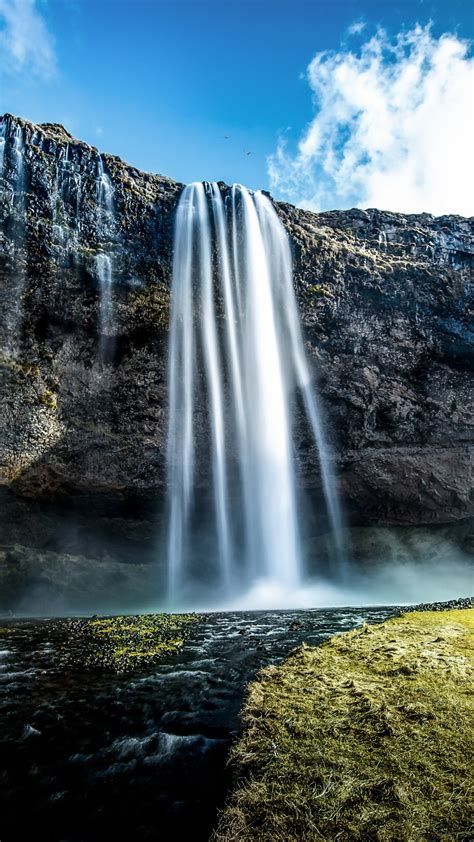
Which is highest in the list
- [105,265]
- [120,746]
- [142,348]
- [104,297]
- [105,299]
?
[105,265]

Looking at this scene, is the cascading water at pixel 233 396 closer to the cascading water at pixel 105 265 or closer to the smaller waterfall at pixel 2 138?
the cascading water at pixel 105 265

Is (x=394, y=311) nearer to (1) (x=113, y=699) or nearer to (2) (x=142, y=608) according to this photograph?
(2) (x=142, y=608)

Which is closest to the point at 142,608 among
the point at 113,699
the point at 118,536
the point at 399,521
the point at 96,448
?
the point at 118,536

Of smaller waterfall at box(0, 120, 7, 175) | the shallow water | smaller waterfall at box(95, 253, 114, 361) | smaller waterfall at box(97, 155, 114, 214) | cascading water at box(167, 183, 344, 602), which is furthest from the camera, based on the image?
cascading water at box(167, 183, 344, 602)

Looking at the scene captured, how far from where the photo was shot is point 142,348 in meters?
25.7

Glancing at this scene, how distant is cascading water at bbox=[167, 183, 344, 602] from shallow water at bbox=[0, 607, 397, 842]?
16.0m

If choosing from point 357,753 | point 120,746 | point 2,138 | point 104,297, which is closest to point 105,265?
point 104,297

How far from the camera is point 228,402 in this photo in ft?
86.8

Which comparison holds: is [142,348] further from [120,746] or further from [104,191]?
[120,746]

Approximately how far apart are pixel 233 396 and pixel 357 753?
2253cm

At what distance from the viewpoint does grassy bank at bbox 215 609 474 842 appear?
3.52 m

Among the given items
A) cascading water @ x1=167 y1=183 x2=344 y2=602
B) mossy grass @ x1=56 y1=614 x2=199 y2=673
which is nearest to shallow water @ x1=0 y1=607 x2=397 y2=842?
mossy grass @ x1=56 y1=614 x2=199 y2=673

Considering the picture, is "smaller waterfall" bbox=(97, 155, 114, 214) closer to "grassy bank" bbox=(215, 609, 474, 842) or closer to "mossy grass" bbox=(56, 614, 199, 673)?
"mossy grass" bbox=(56, 614, 199, 673)

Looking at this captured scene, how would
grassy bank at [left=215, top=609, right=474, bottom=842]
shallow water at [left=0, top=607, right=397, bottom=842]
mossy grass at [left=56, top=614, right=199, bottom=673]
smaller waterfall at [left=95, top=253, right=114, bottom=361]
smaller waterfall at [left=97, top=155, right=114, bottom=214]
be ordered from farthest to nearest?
1. smaller waterfall at [left=97, top=155, right=114, bottom=214]
2. smaller waterfall at [left=95, top=253, right=114, bottom=361]
3. mossy grass at [left=56, top=614, right=199, bottom=673]
4. shallow water at [left=0, top=607, right=397, bottom=842]
5. grassy bank at [left=215, top=609, right=474, bottom=842]
